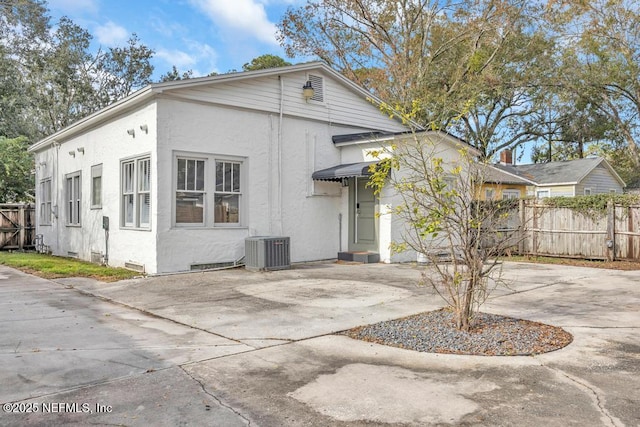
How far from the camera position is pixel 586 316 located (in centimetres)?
641

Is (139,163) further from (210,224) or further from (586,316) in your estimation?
(586,316)

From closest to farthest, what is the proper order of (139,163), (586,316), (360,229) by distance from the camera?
(586,316) < (139,163) < (360,229)

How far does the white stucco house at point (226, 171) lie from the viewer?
34.6ft

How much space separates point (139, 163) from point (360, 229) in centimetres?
604

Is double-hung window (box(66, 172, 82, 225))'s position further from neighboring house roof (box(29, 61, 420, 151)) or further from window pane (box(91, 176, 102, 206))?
neighboring house roof (box(29, 61, 420, 151))

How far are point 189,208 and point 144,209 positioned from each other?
112 centimetres

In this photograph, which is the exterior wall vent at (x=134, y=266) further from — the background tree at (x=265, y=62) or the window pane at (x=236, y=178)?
the background tree at (x=265, y=62)

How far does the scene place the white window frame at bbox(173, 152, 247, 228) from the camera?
10.6m

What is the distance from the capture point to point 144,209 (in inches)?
435

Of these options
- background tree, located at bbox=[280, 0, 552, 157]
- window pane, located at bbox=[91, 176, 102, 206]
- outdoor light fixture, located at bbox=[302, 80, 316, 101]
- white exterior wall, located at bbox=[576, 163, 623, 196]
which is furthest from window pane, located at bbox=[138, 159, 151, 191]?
white exterior wall, located at bbox=[576, 163, 623, 196]

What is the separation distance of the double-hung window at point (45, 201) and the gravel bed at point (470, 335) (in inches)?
618

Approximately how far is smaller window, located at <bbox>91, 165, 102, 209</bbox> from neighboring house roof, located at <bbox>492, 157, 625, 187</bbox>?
19.0m

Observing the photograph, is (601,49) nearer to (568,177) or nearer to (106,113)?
(568,177)

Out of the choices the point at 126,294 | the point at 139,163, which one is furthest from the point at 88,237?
the point at 126,294
